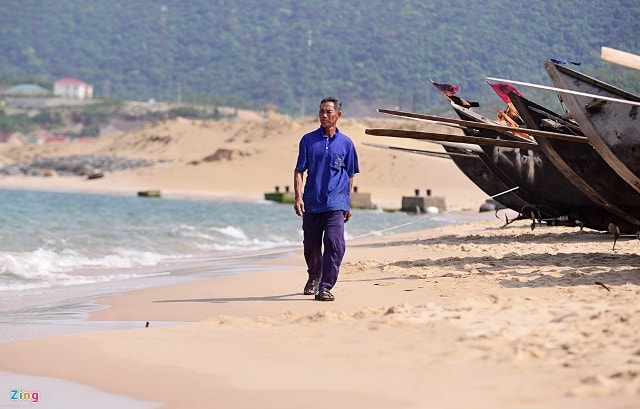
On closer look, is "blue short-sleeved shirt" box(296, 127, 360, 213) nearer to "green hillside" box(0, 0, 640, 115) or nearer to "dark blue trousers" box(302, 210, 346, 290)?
"dark blue trousers" box(302, 210, 346, 290)

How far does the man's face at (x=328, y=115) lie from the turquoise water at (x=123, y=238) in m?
4.15

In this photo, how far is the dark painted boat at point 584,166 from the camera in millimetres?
10258

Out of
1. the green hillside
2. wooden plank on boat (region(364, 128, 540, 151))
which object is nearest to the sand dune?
the green hillside

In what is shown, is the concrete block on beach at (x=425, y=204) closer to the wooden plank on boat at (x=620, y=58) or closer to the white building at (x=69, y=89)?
the wooden plank on boat at (x=620, y=58)

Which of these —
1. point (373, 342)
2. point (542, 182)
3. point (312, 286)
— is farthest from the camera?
point (542, 182)

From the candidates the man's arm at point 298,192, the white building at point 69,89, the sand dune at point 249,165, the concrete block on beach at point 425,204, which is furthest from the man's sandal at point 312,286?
the white building at point 69,89

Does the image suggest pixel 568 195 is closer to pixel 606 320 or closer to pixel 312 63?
pixel 606 320

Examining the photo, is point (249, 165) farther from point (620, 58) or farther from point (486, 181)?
point (620, 58)

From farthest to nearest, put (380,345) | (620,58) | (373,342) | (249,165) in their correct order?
(249,165)
(620,58)
(373,342)
(380,345)

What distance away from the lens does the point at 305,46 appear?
124 m

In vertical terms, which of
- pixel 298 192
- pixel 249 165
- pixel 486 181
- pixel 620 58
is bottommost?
pixel 298 192

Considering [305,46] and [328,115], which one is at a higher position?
[305,46]

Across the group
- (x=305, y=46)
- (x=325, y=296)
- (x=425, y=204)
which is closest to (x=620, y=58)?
(x=325, y=296)

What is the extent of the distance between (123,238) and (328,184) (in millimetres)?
10639
